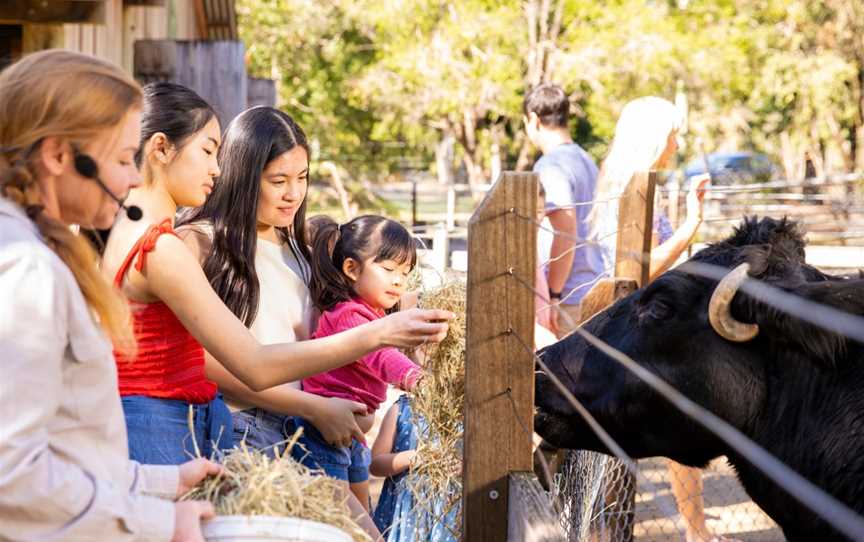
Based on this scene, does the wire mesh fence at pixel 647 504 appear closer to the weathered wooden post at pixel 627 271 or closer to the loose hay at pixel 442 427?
the weathered wooden post at pixel 627 271

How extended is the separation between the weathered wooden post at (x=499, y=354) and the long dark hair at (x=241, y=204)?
72 centimetres

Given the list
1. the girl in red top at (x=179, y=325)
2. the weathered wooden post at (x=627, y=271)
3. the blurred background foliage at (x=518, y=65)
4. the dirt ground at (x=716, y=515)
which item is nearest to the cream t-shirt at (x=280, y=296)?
the girl in red top at (x=179, y=325)

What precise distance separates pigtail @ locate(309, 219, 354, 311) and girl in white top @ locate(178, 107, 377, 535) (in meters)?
0.04

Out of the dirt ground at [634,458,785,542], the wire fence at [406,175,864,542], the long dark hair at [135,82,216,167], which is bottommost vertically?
the dirt ground at [634,458,785,542]

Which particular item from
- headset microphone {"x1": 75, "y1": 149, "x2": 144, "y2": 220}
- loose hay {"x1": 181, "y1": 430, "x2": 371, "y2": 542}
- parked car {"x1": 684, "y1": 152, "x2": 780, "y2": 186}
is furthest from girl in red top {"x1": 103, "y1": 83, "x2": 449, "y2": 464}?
parked car {"x1": 684, "y1": 152, "x2": 780, "y2": 186}

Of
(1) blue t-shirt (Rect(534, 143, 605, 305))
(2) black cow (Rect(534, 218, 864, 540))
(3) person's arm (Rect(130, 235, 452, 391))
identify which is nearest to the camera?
(3) person's arm (Rect(130, 235, 452, 391))

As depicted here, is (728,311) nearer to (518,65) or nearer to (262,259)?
(262,259)

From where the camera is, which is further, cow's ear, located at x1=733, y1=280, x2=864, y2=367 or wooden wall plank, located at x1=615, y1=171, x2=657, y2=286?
wooden wall plank, located at x1=615, y1=171, x2=657, y2=286

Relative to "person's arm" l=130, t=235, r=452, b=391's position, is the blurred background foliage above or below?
above

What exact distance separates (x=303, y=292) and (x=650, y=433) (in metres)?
1.18

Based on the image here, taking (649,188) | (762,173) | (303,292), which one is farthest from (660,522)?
(762,173)

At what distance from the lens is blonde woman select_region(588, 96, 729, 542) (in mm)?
5457

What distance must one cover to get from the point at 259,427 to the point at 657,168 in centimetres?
302

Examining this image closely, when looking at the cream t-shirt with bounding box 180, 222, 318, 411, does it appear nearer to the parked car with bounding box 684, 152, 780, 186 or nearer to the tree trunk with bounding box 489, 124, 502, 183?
the tree trunk with bounding box 489, 124, 502, 183
